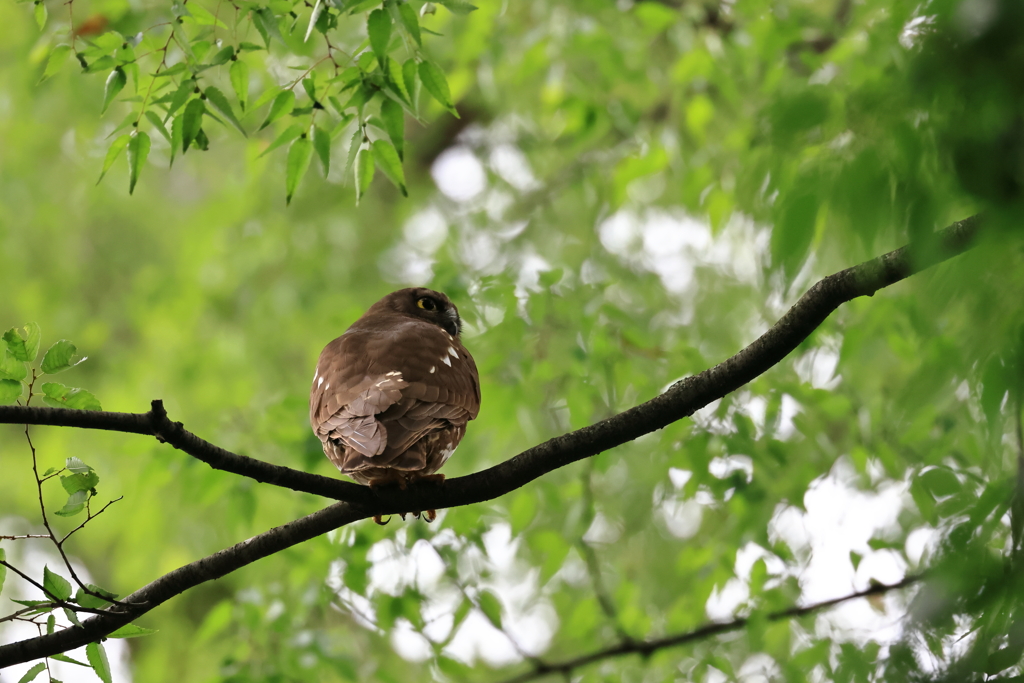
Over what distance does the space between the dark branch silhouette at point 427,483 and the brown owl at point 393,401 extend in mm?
136

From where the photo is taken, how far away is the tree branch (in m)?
3.96

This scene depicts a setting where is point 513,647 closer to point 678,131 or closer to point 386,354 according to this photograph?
point 386,354

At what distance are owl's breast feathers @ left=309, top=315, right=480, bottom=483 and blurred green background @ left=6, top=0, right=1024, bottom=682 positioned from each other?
91 cm

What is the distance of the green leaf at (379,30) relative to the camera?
2197mm

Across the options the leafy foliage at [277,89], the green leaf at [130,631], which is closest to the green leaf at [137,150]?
the leafy foliage at [277,89]

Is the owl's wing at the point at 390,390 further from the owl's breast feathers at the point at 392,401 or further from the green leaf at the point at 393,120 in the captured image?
the green leaf at the point at 393,120

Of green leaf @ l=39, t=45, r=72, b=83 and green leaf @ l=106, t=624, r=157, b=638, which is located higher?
green leaf @ l=39, t=45, r=72, b=83

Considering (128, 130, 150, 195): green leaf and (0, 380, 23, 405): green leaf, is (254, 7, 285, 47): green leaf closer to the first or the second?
(128, 130, 150, 195): green leaf

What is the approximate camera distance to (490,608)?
394cm

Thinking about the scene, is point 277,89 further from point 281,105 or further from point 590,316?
point 590,316

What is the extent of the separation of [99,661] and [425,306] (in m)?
2.84

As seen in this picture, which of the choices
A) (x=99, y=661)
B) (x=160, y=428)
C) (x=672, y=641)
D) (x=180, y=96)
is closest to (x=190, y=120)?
(x=180, y=96)

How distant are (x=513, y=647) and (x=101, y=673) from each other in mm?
2369

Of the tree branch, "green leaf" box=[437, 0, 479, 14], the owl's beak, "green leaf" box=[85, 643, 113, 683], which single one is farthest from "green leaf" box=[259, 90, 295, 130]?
the tree branch
